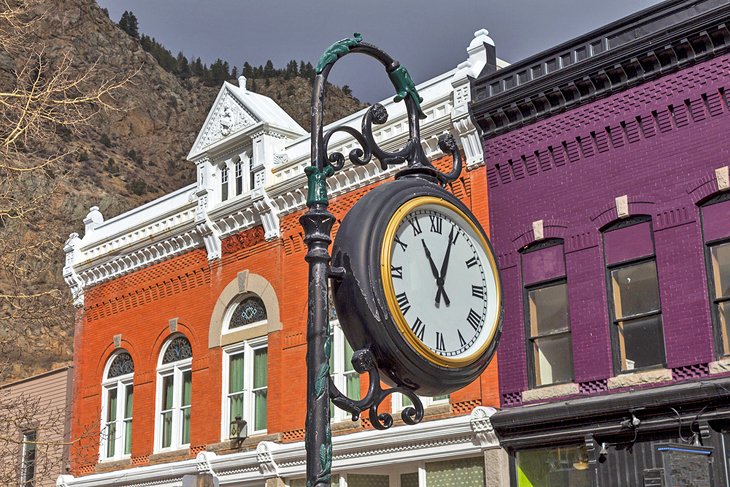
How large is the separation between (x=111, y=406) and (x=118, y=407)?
0.66m

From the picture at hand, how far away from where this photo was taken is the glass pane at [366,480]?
21.1 metres

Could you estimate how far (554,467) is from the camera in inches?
696

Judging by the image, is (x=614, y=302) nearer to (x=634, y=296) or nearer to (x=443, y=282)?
(x=634, y=296)

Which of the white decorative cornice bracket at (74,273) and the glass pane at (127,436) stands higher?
the white decorative cornice bracket at (74,273)

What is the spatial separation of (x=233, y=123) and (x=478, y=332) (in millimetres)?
21293

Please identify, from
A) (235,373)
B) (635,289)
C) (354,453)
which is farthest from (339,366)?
(635,289)

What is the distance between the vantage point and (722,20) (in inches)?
634

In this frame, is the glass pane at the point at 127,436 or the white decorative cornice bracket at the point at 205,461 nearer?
the white decorative cornice bracket at the point at 205,461

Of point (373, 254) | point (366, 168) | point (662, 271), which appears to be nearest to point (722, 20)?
point (662, 271)

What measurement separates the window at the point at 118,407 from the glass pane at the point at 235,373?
13.4ft

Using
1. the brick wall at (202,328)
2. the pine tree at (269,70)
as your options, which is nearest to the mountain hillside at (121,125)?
the pine tree at (269,70)

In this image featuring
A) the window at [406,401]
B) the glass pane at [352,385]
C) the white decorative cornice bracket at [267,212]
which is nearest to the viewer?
the window at [406,401]

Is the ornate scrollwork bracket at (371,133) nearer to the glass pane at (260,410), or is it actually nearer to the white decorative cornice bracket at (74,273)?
the glass pane at (260,410)

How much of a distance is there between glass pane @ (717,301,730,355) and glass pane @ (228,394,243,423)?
1160 cm
